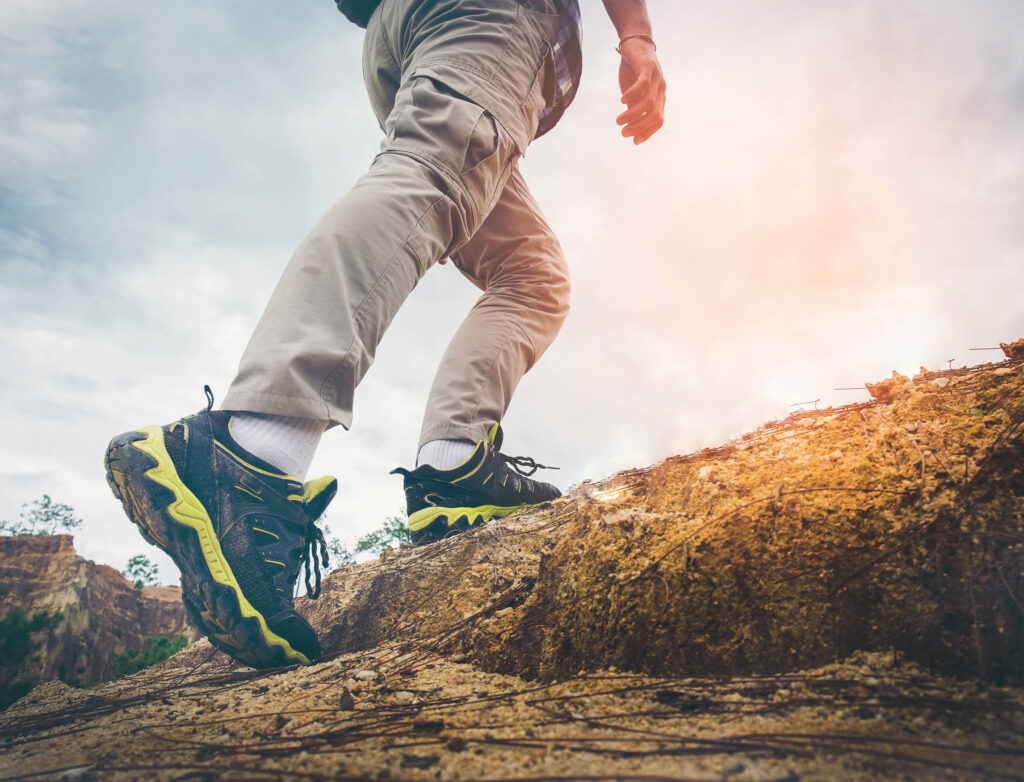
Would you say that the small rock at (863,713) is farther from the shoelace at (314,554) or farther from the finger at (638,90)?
the finger at (638,90)

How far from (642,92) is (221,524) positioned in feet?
7.05

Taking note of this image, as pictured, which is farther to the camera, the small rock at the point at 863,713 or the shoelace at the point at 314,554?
the shoelace at the point at 314,554

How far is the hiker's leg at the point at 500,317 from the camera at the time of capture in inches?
90.8

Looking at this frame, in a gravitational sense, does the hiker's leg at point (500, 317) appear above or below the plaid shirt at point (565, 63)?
below

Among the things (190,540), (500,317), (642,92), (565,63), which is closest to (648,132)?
(642,92)

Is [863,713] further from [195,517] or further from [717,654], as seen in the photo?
[195,517]

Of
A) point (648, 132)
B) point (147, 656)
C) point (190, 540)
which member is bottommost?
point (147, 656)

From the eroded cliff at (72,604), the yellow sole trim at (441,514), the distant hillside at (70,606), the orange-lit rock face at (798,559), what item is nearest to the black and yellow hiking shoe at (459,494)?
the yellow sole trim at (441,514)

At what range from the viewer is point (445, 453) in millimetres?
2250

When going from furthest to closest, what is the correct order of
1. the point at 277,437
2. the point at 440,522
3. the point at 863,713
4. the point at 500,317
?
the point at 500,317 < the point at 440,522 < the point at 277,437 < the point at 863,713

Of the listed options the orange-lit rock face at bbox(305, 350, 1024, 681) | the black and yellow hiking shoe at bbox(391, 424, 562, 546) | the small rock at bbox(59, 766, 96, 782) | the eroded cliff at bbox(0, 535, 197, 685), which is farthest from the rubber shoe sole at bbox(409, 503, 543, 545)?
the eroded cliff at bbox(0, 535, 197, 685)

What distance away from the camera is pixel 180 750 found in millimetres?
862

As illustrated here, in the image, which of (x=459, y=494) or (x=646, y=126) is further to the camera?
(x=646, y=126)

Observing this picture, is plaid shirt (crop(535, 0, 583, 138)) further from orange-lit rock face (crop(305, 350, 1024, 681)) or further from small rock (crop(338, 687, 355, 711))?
small rock (crop(338, 687, 355, 711))
